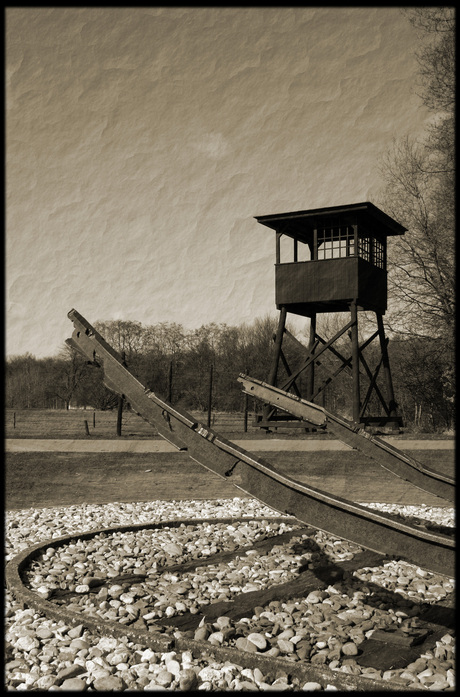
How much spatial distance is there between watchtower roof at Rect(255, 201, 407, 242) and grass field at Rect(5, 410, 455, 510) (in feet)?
22.4

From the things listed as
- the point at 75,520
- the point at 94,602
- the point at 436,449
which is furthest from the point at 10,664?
the point at 436,449

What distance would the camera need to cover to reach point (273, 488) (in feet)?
9.86

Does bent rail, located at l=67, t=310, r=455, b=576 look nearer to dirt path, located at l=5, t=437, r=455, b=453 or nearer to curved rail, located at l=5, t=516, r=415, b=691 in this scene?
curved rail, located at l=5, t=516, r=415, b=691

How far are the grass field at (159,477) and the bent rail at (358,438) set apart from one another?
5.98 m

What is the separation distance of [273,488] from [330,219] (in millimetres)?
17124

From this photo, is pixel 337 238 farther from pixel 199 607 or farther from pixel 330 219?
pixel 199 607

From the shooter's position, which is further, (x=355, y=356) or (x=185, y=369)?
(x=185, y=369)

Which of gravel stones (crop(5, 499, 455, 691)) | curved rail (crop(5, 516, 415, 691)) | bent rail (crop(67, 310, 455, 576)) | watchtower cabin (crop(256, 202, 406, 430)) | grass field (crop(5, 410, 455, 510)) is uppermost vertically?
watchtower cabin (crop(256, 202, 406, 430))

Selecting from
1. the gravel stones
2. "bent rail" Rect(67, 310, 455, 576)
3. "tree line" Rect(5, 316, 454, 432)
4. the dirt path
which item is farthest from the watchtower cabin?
"bent rail" Rect(67, 310, 455, 576)

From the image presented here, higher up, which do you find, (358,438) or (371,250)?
(371,250)

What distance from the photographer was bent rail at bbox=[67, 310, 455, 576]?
2.71 metres

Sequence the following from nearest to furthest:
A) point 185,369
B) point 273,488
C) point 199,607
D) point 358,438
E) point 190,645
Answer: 1. point 273,488
2. point 190,645
3. point 358,438
4. point 199,607
5. point 185,369

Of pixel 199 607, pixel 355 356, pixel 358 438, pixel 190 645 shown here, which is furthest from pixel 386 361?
pixel 190 645

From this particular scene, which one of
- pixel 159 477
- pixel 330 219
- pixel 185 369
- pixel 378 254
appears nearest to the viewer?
pixel 159 477
